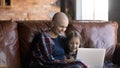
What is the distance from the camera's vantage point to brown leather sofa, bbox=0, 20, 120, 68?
2385 mm

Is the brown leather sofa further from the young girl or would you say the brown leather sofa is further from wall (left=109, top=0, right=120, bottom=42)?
wall (left=109, top=0, right=120, bottom=42)

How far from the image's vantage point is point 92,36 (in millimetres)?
2744

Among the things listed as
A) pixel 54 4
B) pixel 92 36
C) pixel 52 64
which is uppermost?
pixel 54 4

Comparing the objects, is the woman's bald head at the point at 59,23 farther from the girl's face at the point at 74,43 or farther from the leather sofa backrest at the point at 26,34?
the leather sofa backrest at the point at 26,34

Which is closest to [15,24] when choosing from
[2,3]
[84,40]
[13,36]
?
[13,36]

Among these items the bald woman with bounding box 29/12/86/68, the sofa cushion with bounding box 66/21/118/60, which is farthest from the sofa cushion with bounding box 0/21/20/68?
the sofa cushion with bounding box 66/21/118/60

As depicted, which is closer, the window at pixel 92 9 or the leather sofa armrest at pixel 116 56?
the leather sofa armrest at pixel 116 56

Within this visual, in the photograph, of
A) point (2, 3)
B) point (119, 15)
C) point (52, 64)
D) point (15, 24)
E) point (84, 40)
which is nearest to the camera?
point (52, 64)

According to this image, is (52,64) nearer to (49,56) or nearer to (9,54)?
(49,56)

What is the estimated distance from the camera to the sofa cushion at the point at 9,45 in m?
2.34

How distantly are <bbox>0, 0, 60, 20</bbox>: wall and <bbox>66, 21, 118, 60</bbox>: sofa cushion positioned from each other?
2.94m

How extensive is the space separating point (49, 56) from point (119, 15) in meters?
1.93

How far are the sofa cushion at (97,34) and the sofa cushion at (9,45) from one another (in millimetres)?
540

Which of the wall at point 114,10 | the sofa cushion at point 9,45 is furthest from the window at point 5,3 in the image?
the sofa cushion at point 9,45
